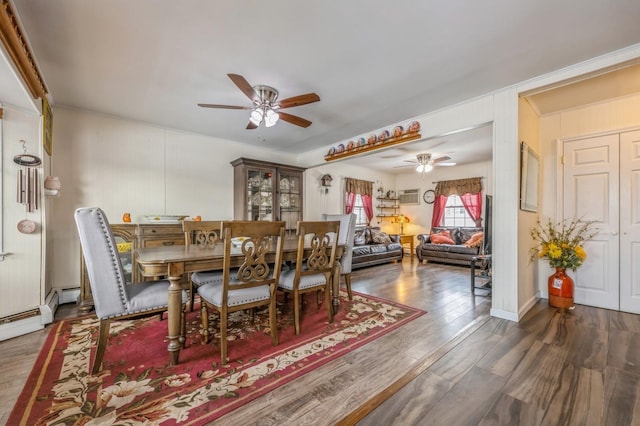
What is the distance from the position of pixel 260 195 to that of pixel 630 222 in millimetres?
4736

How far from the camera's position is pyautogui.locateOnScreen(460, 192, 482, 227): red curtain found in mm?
6346

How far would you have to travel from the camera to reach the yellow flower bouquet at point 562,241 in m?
3.03

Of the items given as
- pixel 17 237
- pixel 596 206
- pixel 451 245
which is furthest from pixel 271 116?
pixel 451 245

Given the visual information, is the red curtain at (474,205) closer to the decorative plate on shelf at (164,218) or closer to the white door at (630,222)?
the white door at (630,222)

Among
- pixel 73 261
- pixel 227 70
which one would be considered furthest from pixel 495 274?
pixel 73 261

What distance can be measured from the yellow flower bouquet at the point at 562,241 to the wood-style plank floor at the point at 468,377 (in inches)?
24.1

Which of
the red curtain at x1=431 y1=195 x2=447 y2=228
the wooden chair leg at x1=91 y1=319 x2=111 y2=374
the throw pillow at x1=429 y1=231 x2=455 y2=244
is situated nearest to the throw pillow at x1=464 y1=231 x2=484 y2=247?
the throw pillow at x1=429 y1=231 x2=455 y2=244

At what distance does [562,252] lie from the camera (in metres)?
3.05

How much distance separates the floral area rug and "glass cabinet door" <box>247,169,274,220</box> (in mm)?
2049

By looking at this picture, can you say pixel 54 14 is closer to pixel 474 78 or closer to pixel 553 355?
pixel 474 78

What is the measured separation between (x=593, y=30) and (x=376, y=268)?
14.3ft

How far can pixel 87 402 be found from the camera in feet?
4.87

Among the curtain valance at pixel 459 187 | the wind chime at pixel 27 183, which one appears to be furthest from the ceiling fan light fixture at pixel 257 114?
the curtain valance at pixel 459 187

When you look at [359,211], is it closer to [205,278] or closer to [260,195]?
[260,195]
